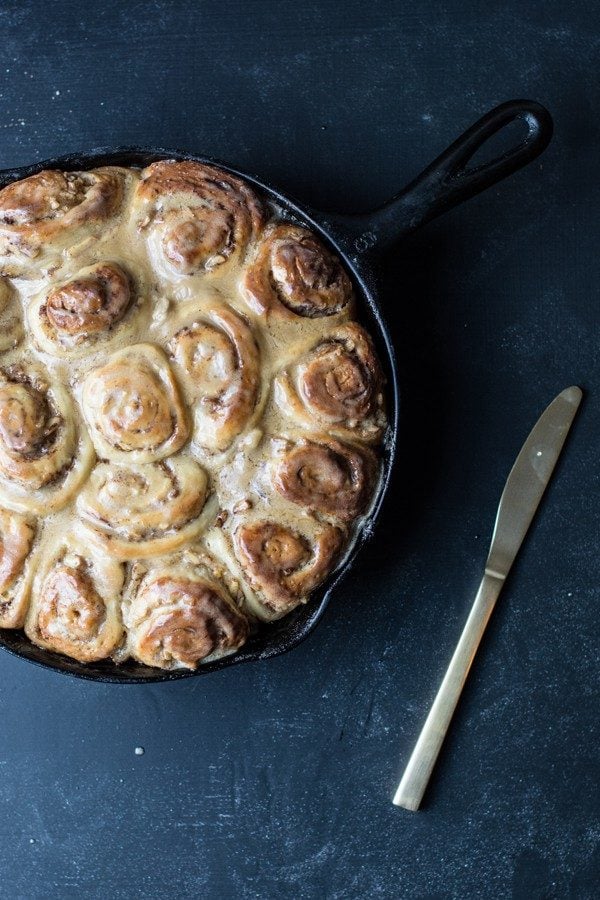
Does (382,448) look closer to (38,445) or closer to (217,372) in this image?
(217,372)

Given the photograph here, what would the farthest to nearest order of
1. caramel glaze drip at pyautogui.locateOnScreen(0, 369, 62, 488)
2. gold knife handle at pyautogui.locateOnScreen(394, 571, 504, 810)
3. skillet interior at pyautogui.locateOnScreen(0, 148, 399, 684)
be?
gold knife handle at pyautogui.locateOnScreen(394, 571, 504, 810)
skillet interior at pyautogui.locateOnScreen(0, 148, 399, 684)
caramel glaze drip at pyautogui.locateOnScreen(0, 369, 62, 488)

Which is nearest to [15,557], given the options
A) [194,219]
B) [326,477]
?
[326,477]

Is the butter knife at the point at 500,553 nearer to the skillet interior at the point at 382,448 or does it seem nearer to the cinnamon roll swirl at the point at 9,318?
the skillet interior at the point at 382,448

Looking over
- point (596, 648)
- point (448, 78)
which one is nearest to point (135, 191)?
point (448, 78)

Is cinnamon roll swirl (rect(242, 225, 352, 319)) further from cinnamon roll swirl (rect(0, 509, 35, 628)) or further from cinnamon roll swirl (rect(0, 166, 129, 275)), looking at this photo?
cinnamon roll swirl (rect(0, 509, 35, 628))

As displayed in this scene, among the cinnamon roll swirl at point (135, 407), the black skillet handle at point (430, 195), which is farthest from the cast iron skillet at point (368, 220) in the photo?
the cinnamon roll swirl at point (135, 407)

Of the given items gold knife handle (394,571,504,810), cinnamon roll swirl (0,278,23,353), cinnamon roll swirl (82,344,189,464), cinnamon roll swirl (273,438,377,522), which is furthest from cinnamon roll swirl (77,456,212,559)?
gold knife handle (394,571,504,810)
